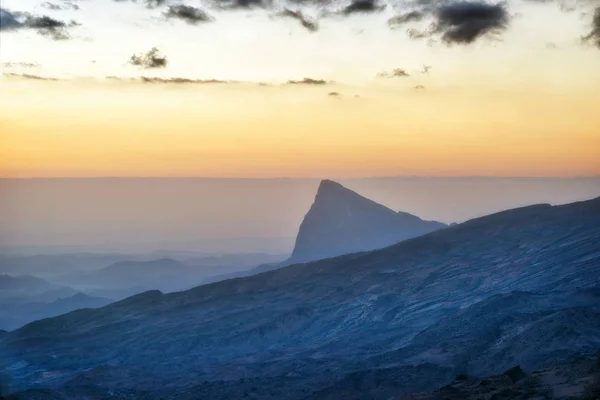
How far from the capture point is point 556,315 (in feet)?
652

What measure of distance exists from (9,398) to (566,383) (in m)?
115

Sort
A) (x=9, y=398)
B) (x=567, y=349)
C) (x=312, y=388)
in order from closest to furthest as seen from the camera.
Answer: (x=9, y=398), (x=567, y=349), (x=312, y=388)

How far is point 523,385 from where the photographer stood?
132625mm

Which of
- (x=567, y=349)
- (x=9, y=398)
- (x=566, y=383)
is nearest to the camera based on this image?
(x=566, y=383)

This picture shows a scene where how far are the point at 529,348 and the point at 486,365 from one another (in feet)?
36.9

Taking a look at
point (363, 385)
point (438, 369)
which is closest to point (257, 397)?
point (363, 385)

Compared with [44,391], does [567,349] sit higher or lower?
higher

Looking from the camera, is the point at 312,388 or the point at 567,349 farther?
the point at 312,388

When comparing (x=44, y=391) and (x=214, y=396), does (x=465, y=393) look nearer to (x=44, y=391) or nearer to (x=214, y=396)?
(x=214, y=396)

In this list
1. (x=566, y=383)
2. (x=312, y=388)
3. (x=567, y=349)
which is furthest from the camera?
(x=312, y=388)

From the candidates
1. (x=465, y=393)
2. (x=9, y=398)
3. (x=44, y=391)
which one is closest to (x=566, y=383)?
(x=465, y=393)

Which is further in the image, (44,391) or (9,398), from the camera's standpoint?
(44,391)

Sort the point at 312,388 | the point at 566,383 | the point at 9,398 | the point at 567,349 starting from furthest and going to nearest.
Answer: the point at 312,388
the point at 567,349
the point at 9,398
the point at 566,383

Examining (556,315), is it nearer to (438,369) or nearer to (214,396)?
(438,369)
